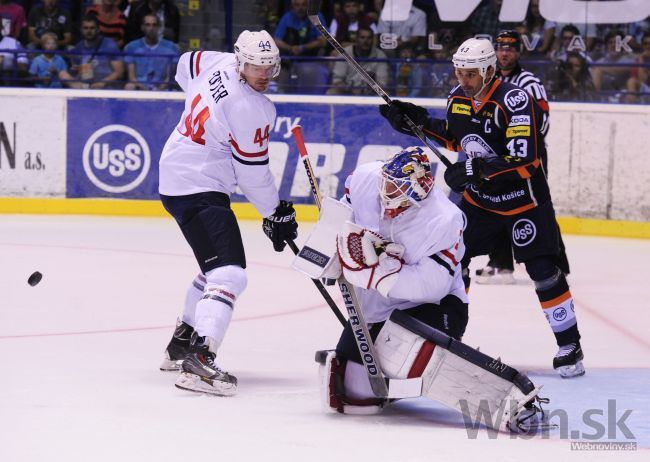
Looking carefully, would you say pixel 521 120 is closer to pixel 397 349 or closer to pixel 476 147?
pixel 476 147

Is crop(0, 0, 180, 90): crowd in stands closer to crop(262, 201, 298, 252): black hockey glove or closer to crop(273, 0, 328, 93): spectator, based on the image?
crop(273, 0, 328, 93): spectator

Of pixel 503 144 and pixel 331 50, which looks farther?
pixel 331 50

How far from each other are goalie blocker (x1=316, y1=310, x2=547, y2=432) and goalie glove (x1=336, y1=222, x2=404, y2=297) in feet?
0.46

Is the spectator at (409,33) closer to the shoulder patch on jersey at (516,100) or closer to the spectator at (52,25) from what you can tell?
the spectator at (52,25)

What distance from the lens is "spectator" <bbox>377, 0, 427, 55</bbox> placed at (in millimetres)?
9906

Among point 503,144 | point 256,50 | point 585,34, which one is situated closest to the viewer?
point 256,50

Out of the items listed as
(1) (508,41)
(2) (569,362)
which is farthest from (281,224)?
(1) (508,41)

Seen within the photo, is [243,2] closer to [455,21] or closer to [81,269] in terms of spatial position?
[455,21]

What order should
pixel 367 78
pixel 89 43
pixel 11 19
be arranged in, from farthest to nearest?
1. pixel 11 19
2. pixel 89 43
3. pixel 367 78

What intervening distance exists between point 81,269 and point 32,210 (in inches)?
105

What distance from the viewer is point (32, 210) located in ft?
Result: 32.0

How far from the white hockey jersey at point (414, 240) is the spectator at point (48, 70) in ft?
20.8

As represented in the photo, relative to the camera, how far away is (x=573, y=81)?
9375 millimetres

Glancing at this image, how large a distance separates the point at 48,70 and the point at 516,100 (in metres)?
5.93
